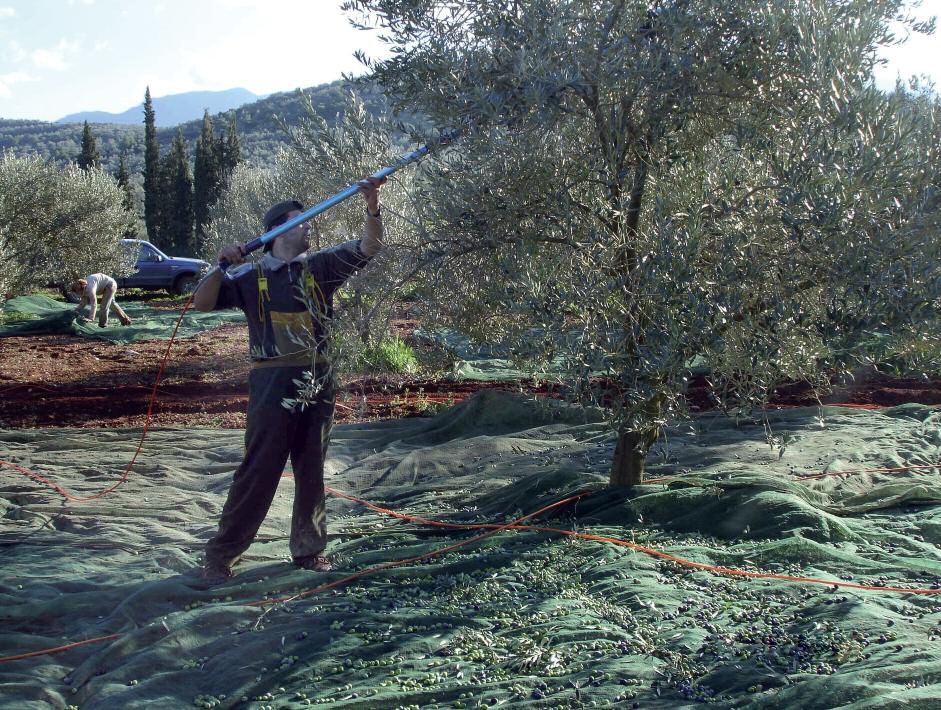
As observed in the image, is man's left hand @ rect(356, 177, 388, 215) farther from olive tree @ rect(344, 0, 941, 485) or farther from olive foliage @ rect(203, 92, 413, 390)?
olive tree @ rect(344, 0, 941, 485)

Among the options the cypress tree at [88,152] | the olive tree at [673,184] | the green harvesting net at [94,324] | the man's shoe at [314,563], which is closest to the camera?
the olive tree at [673,184]

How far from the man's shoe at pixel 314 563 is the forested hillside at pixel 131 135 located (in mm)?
82680

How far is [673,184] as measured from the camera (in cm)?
457

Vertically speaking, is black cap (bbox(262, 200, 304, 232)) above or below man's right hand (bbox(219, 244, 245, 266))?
above

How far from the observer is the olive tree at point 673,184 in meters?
3.98

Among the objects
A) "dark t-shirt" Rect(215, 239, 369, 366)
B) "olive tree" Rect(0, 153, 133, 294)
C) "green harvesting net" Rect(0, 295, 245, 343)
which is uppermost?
"olive tree" Rect(0, 153, 133, 294)

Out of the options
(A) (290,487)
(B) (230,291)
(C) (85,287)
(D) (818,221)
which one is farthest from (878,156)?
(C) (85,287)

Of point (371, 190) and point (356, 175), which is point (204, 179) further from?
point (371, 190)

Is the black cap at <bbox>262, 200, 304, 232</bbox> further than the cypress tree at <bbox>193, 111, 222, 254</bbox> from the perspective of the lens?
No

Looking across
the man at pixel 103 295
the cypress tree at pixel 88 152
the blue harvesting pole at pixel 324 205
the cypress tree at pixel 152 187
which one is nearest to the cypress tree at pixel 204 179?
the cypress tree at pixel 152 187

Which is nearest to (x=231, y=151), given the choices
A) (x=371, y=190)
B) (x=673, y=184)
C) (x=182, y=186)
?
(x=182, y=186)

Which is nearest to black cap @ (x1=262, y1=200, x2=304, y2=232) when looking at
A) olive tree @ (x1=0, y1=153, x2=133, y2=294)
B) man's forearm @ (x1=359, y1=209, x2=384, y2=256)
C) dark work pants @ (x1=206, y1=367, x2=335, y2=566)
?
man's forearm @ (x1=359, y1=209, x2=384, y2=256)

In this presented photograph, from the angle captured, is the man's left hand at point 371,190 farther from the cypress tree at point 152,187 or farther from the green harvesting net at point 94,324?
the cypress tree at point 152,187

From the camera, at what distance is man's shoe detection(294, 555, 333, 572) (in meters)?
5.39
